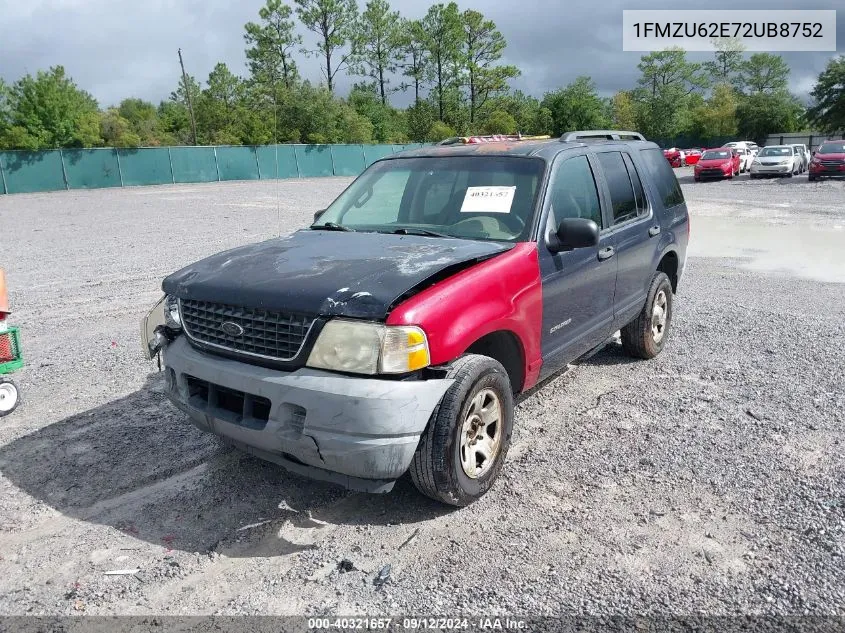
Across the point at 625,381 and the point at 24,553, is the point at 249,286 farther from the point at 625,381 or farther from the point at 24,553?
the point at 625,381

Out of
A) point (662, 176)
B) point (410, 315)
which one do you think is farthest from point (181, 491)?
point (662, 176)

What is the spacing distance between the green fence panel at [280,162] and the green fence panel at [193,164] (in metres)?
3.41

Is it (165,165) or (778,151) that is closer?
(778,151)

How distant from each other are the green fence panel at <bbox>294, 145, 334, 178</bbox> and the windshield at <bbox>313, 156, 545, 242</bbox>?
46.7 metres

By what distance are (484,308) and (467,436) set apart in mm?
665

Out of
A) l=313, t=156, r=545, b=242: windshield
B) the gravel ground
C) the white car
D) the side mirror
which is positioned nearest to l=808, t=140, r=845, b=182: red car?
the white car

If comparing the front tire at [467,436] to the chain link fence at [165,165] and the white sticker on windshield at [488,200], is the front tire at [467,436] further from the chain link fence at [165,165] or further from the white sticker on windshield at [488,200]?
the chain link fence at [165,165]

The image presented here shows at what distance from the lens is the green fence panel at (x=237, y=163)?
46531 millimetres

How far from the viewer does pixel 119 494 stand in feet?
12.5

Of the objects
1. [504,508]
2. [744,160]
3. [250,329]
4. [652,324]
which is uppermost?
[250,329]

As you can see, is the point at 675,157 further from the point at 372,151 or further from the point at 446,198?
the point at 446,198

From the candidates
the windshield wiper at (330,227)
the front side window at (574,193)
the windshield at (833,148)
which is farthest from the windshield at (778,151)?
the windshield wiper at (330,227)

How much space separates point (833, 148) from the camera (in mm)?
28859

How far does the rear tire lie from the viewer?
491 cm
